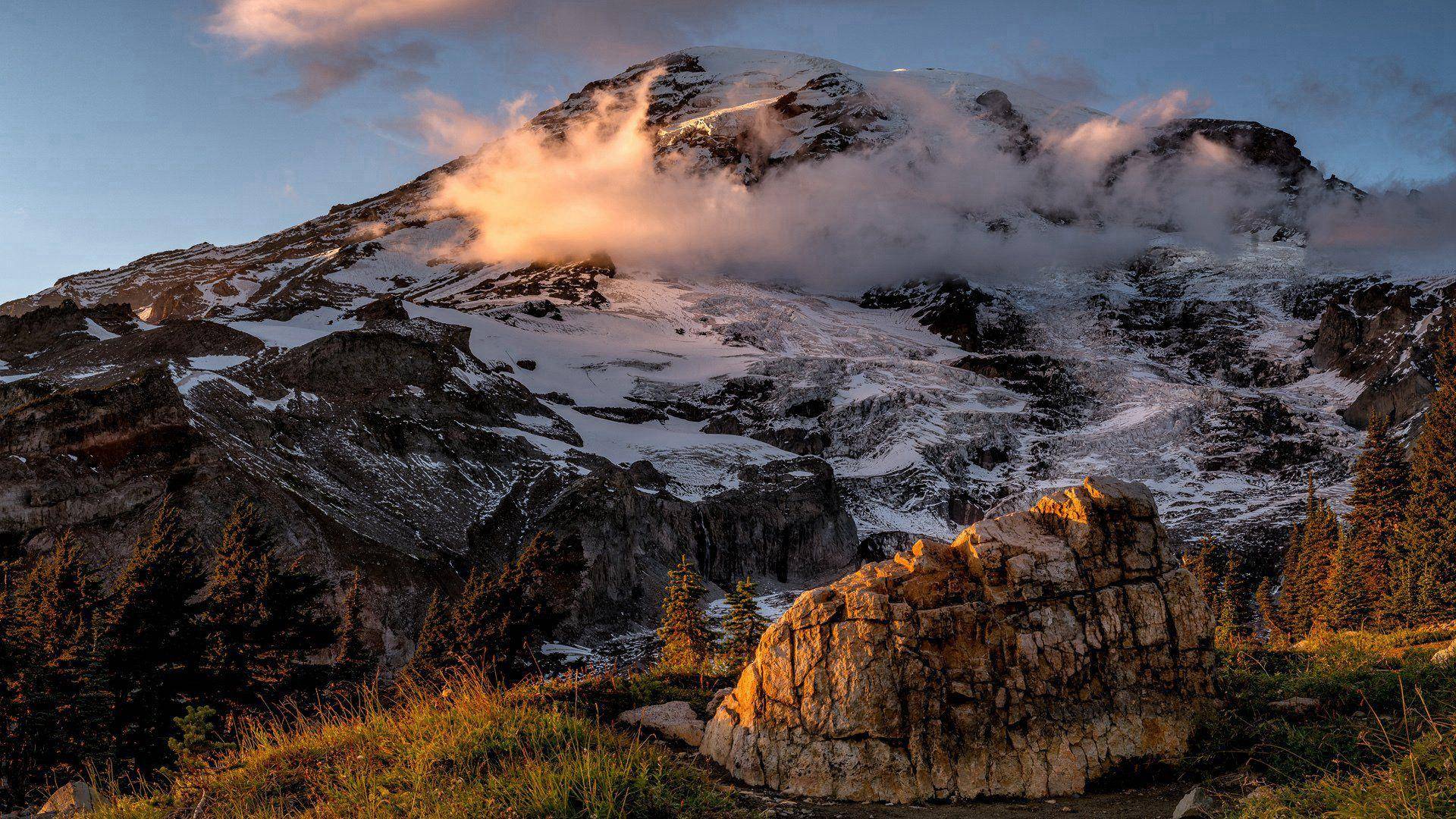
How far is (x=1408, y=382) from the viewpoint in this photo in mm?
172875

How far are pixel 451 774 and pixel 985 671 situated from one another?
633 centimetres

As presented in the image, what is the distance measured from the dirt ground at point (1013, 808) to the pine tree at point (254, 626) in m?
18.7

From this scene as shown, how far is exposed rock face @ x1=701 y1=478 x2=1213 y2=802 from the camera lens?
10125 millimetres

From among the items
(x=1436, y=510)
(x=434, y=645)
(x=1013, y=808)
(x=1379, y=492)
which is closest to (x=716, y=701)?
(x=1013, y=808)

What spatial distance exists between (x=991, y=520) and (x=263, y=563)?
71.1ft

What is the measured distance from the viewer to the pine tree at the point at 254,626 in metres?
23.6

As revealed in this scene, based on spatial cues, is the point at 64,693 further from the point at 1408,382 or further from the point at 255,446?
the point at 1408,382

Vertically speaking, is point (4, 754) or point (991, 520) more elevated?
point (991, 520)

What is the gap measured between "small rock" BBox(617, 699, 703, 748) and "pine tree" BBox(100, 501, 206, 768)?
14.8 m

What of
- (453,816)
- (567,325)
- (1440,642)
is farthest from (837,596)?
(567,325)

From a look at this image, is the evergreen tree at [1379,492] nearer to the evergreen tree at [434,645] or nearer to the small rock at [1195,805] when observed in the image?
the small rock at [1195,805]

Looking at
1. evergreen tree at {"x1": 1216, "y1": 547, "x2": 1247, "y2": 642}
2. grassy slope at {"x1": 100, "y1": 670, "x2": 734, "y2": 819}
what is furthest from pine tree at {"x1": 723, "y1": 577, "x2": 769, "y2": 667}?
evergreen tree at {"x1": 1216, "y1": 547, "x2": 1247, "y2": 642}

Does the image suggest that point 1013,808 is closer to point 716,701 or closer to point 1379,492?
point 716,701

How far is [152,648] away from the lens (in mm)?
22453
